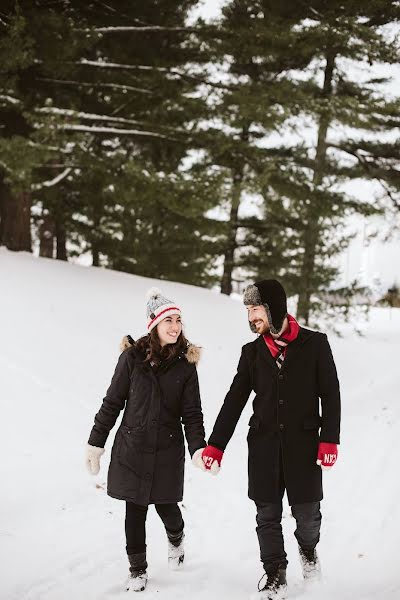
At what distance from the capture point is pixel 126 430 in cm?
390

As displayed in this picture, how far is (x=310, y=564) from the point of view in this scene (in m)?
3.89

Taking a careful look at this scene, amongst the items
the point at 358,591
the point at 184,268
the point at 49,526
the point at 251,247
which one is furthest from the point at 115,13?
the point at 358,591

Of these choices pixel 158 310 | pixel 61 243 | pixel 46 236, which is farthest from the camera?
pixel 61 243

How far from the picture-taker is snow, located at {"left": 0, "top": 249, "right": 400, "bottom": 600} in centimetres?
412

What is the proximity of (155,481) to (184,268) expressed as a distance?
1534 centimetres

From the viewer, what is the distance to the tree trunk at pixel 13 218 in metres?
13.5

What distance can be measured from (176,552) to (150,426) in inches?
39.7

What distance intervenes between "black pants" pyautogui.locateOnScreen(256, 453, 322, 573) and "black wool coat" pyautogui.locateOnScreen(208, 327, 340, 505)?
0.25 ft

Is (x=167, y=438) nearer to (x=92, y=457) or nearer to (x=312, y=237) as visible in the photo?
Result: (x=92, y=457)

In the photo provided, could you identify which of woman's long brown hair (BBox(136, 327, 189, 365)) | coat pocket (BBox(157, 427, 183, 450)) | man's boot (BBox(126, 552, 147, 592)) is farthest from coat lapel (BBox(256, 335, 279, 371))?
man's boot (BBox(126, 552, 147, 592))

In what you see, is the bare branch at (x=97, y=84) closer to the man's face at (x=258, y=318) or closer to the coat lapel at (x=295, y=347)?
the man's face at (x=258, y=318)

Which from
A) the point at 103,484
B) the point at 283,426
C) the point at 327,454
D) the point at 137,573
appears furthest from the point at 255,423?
the point at 103,484

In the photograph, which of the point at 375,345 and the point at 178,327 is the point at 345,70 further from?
the point at 178,327

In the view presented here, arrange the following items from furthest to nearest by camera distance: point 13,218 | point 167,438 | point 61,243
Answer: point 61,243
point 13,218
point 167,438
